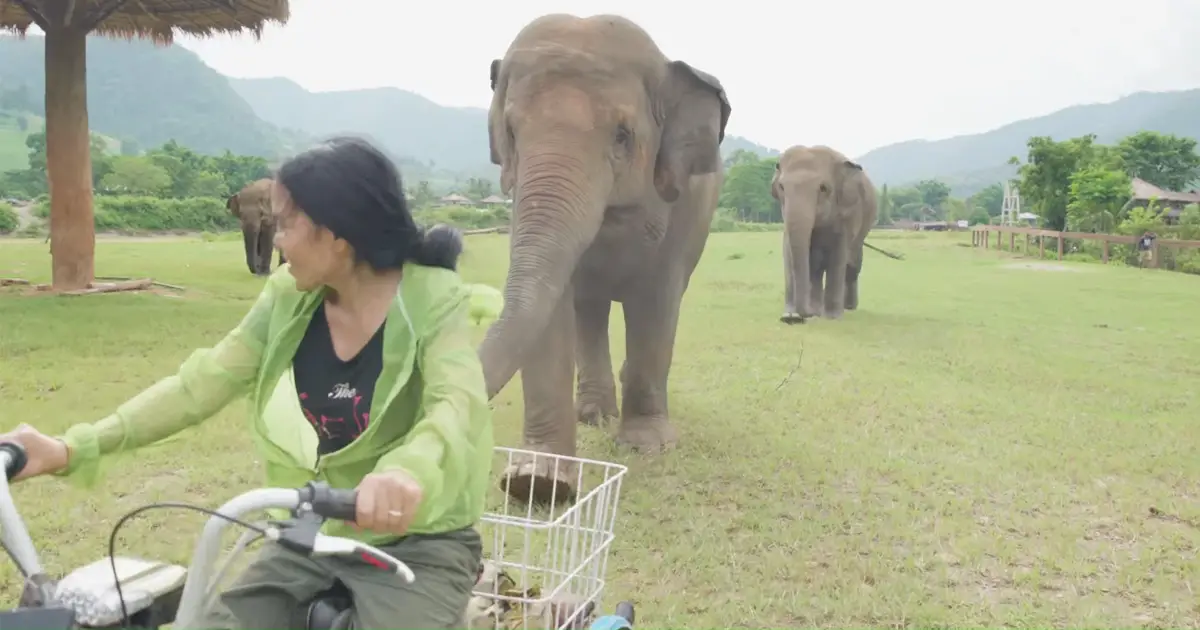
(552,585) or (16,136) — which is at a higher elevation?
(16,136)

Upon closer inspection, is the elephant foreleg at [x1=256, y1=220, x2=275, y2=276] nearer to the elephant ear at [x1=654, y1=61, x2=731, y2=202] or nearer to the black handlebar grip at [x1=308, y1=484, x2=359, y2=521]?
the elephant ear at [x1=654, y1=61, x2=731, y2=202]

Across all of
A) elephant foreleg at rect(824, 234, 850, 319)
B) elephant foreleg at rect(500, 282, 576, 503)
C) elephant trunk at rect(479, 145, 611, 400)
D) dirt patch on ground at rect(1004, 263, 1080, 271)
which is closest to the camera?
elephant trunk at rect(479, 145, 611, 400)

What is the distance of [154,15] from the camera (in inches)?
418

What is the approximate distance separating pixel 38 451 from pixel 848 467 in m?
3.66

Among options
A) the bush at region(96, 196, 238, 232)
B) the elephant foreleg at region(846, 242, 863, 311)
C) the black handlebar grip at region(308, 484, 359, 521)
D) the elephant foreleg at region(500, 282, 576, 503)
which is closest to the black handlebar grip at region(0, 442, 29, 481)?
the black handlebar grip at region(308, 484, 359, 521)

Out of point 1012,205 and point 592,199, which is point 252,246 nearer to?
point 592,199

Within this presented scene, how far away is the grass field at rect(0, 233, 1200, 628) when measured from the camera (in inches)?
128

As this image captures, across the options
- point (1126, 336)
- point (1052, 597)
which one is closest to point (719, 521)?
point (1052, 597)

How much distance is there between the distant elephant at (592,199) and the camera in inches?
150

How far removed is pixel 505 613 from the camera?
7.53 ft

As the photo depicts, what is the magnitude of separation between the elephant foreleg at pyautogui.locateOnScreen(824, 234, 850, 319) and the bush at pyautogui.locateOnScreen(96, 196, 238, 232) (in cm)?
2026

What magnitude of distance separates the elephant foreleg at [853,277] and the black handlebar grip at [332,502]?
1053 centimetres

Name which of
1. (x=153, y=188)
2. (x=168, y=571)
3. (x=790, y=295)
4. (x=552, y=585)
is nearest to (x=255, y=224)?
(x=790, y=295)

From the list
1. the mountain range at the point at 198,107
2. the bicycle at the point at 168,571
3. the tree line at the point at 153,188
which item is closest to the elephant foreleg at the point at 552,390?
the bicycle at the point at 168,571
